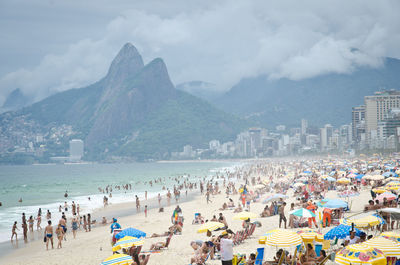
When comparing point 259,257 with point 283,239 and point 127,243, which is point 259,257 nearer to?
point 283,239

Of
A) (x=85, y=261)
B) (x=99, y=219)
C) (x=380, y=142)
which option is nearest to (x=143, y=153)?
(x=380, y=142)

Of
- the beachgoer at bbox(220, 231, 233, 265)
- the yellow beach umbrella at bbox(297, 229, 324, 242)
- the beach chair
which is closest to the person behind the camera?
the beachgoer at bbox(220, 231, 233, 265)

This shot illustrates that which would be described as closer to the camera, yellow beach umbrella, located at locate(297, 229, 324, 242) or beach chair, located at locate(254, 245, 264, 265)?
beach chair, located at locate(254, 245, 264, 265)

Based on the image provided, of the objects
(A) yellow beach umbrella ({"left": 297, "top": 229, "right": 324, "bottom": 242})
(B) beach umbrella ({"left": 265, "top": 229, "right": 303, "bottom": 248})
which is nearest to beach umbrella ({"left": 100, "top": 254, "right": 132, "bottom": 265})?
(B) beach umbrella ({"left": 265, "top": 229, "right": 303, "bottom": 248})

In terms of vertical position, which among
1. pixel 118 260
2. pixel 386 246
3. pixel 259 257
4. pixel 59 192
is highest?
pixel 386 246

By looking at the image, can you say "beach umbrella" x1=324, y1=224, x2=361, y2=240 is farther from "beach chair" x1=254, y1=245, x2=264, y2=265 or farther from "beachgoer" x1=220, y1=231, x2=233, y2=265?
"beachgoer" x1=220, y1=231, x2=233, y2=265

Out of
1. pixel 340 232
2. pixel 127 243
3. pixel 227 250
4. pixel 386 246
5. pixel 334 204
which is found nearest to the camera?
pixel 386 246

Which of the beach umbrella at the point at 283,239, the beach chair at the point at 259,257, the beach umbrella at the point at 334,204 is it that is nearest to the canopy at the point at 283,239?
the beach umbrella at the point at 283,239

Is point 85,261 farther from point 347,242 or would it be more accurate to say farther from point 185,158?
point 185,158

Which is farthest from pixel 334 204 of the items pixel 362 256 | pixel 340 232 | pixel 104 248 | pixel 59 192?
pixel 59 192
